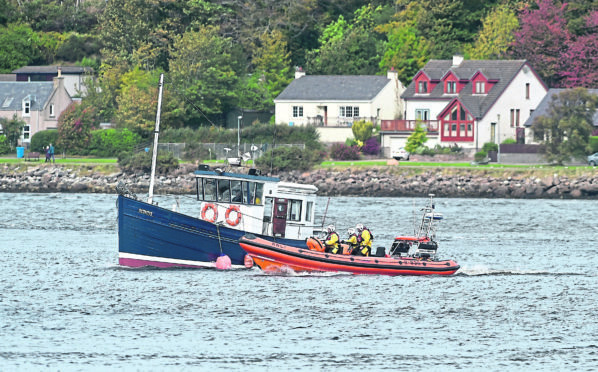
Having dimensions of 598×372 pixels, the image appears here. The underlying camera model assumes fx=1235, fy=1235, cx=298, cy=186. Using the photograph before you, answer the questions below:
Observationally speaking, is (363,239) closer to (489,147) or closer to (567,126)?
(567,126)

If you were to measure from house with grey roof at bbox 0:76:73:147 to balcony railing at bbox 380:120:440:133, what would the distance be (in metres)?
30.2

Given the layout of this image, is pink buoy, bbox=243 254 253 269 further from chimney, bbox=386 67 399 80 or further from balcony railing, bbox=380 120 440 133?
chimney, bbox=386 67 399 80

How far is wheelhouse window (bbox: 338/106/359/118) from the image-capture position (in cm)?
10925

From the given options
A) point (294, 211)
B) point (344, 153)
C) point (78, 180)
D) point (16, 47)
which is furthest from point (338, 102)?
point (294, 211)

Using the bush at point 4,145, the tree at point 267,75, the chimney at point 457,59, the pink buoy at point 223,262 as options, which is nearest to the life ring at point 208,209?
the pink buoy at point 223,262

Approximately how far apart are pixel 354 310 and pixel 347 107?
71.2 m

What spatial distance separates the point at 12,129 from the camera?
109 metres

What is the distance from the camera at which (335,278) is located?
44.0 m

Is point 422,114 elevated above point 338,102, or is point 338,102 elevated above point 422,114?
point 338,102

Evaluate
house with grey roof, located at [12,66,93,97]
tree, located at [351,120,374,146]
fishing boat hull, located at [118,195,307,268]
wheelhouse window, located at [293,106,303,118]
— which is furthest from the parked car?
fishing boat hull, located at [118,195,307,268]

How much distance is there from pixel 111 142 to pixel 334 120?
64.2 ft

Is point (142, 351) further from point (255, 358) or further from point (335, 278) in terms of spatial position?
point (335, 278)

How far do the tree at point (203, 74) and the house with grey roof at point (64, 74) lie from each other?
54.9 feet

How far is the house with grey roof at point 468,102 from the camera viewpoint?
102062mm
